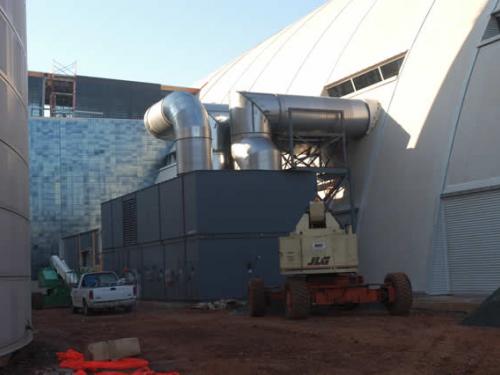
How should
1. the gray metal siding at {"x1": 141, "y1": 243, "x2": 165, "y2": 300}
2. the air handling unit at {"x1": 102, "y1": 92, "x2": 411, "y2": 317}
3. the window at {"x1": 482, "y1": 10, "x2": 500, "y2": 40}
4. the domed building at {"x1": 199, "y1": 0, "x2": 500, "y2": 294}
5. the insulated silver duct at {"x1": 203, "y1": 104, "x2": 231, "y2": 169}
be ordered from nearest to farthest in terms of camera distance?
the domed building at {"x1": 199, "y1": 0, "x2": 500, "y2": 294} → the window at {"x1": 482, "y1": 10, "x2": 500, "y2": 40} → the air handling unit at {"x1": 102, "y1": 92, "x2": 411, "y2": 317} → the insulated silver duct at {"x1": 203, "y1": 104, "x2": 231, "y2": 169} → the gray metal siding at {"x1": 141, "y1": 243, "x2": 165, "y2": 300}

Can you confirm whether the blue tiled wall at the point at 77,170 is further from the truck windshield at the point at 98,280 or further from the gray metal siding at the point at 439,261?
the gray metal siding at the point at 439,261

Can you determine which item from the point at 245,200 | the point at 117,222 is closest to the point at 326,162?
the point at 245,200

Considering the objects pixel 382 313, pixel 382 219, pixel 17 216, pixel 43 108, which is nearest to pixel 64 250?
pixel 43 108

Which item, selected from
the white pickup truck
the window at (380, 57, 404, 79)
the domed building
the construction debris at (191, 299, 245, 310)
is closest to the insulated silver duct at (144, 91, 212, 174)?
the white pickup truck

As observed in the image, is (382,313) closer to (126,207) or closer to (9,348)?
(9,348)

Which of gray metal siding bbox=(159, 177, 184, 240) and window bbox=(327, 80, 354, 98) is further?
window bbox=(327, 80, 354, 98)

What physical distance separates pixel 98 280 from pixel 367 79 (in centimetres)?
1343

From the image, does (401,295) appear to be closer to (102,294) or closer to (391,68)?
(102,294)

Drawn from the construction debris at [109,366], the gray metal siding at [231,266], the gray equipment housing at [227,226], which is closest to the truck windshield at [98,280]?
the gray equipment housing at [227,226]

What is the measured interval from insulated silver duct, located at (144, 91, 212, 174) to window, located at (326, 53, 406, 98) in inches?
248

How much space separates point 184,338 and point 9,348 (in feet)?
15.8

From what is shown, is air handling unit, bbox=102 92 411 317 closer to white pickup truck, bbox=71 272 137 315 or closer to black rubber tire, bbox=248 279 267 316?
white pickup truck, bbox=71 272 137 315

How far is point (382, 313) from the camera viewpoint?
17797mm

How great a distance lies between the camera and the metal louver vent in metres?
31.3
